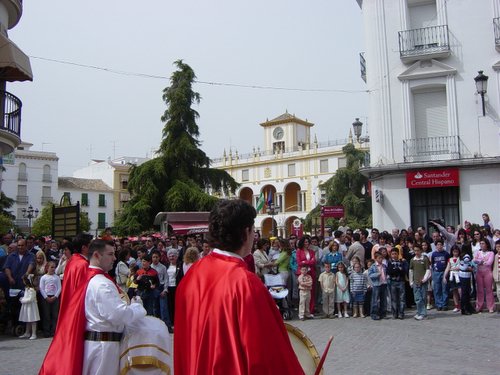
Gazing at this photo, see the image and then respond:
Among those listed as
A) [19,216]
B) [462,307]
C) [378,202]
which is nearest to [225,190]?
[378,202]

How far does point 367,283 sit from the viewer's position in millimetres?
13672

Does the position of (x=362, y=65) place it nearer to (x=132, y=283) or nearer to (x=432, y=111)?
(x=432, y=111)

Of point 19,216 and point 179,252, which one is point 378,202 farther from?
point 19,216

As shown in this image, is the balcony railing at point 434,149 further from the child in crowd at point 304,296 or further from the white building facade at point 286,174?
the white building facade at point 286,174

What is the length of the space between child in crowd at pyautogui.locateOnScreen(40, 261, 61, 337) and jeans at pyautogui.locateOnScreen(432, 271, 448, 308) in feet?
29.1

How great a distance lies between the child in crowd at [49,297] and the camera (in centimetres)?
1265

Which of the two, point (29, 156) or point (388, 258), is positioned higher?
point (29, 156)

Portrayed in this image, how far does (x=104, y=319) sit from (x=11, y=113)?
15.1 m

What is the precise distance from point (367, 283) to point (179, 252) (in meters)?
4.79

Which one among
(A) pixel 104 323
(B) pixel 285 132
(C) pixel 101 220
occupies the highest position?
(B) pixel 285 132

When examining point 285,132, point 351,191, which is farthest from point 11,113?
point 285,132

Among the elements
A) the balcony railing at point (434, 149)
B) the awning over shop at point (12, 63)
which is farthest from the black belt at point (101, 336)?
the balcony railing at point (434, 149)

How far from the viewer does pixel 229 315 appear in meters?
2.82

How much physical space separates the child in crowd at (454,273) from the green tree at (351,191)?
1201 inches
